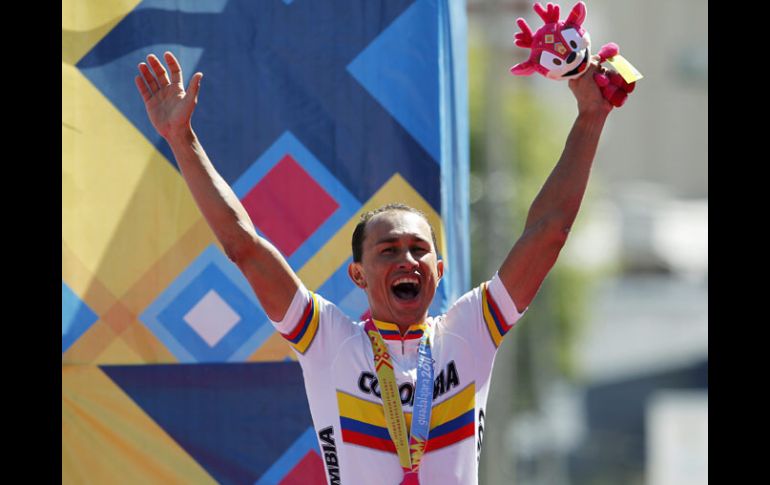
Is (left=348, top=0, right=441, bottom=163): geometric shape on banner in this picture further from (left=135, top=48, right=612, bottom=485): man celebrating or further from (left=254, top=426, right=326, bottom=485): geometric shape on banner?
(left=254, top=426, right=326, bottom=485): geometric shape on banner

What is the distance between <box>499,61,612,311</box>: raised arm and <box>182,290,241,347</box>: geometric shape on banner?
1308mm

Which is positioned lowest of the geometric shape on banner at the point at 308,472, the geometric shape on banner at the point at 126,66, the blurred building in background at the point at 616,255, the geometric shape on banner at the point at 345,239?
the geometric shape on banner at the point at 308,472

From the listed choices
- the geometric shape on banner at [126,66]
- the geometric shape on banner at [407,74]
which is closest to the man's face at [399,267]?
the geometric shape on banner at [407,74]

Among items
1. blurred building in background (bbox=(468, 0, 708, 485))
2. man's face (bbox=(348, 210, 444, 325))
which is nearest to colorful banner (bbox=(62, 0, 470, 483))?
man's face (bbox=(348, 210, 444, 325))

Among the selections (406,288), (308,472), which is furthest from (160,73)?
(308,472)

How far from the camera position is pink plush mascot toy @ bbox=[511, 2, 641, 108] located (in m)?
4.07

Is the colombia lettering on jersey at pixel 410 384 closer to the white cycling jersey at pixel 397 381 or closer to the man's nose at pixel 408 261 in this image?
the white cycling jersey at pixel 397 381

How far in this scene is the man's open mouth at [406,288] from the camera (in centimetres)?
399

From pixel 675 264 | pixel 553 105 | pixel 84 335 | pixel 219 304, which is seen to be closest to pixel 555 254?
pixel 219 304

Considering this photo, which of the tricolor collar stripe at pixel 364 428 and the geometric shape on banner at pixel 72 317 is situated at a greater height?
the geometric shape on banner at pixel 72 317

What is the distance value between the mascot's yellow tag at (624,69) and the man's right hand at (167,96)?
1363mm

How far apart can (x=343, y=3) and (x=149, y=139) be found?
36.4 inches
